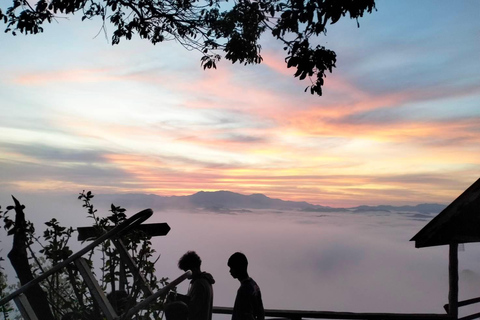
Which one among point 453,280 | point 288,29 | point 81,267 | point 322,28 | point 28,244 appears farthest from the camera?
point 453,280

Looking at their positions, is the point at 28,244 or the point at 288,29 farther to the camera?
the point at 288,29

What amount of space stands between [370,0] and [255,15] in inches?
114

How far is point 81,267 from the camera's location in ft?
14.0

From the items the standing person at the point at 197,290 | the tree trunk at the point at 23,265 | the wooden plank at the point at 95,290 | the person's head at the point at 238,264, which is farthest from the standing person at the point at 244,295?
the tree trunk at the point at 23,265

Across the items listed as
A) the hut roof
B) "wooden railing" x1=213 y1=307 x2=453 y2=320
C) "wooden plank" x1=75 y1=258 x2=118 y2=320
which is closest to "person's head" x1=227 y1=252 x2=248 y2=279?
"wooden plank" x1=75 y1=258 x2=118 y2=320

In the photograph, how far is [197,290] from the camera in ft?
19.0

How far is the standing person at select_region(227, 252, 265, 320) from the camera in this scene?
211 inches

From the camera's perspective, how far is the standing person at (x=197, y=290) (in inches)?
225

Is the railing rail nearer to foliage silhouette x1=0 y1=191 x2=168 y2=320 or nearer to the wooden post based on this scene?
foliage silhouette x1=0 y1=191 x2=168 y2=320

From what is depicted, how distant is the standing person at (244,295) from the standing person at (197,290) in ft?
1.39

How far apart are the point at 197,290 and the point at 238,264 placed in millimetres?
713

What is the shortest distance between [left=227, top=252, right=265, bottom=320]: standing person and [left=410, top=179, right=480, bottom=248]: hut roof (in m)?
4.47

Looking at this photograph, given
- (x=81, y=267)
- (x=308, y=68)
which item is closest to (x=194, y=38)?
(x=308, y=68)

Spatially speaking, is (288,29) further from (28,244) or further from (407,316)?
(407,316)
